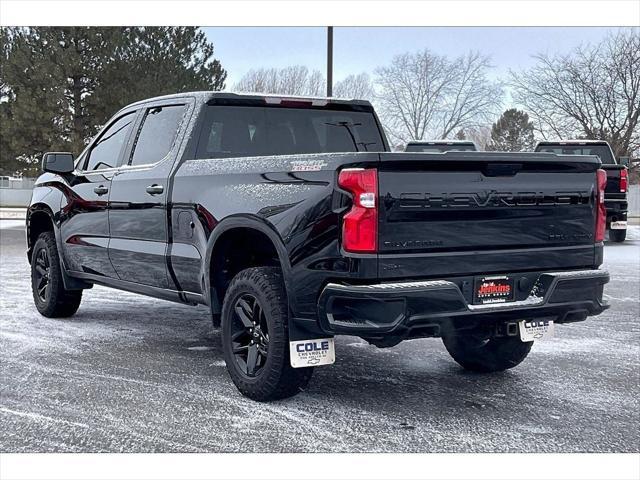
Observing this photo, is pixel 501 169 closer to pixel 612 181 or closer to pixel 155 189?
pixel 155 189

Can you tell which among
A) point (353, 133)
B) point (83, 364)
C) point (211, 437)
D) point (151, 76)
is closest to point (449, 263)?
point (211, 437)

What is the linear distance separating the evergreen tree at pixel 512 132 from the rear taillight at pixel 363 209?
40.5m

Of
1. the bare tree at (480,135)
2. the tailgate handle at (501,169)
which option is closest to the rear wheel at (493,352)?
the tailgate handle at (501,169)

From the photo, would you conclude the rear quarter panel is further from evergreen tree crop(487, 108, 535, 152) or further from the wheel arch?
evergreen tree crop(487, 108, 535, 152)

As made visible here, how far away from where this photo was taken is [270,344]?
4.71 meters

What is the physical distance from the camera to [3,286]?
1021 centimetres

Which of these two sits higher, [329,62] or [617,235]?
[329,62]

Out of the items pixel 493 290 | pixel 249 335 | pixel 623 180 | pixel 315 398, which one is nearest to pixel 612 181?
pixel 623 180

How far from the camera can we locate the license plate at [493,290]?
4.52m

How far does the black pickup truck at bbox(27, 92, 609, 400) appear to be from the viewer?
4242mm

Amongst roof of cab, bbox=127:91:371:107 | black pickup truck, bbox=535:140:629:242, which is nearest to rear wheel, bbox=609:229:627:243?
black pickup truck, bbox=535:140:629:242

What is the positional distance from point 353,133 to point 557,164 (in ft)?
7.25

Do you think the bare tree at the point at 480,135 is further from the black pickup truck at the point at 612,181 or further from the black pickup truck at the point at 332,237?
the black pickup truck at the point at 332,237

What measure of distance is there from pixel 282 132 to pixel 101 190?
5.56 feet
